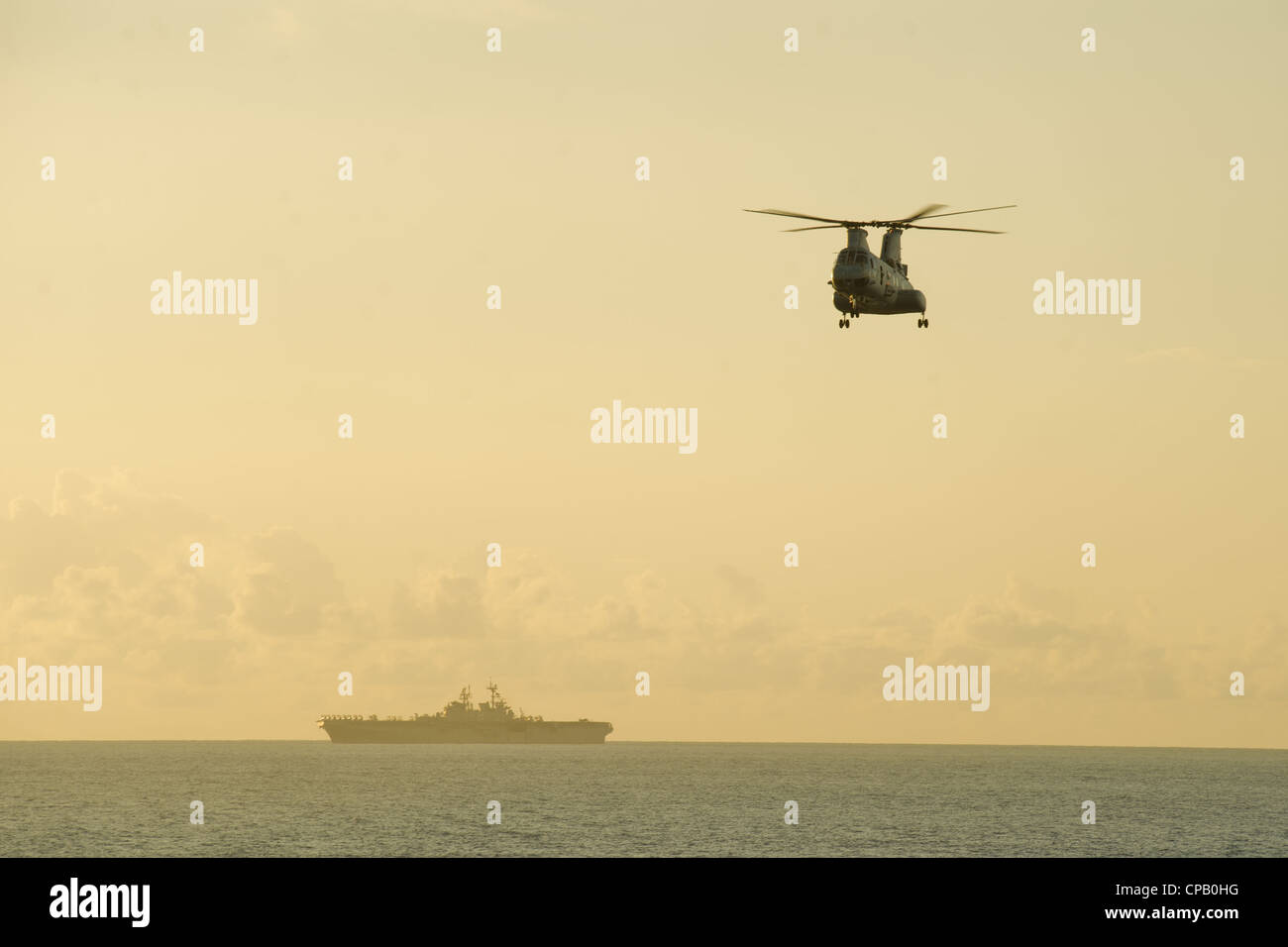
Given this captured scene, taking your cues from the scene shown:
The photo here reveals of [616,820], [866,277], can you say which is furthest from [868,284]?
[616,820]

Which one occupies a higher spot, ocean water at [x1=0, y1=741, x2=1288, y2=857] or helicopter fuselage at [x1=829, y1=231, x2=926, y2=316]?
helicopter fuselage at [x1=829, y1=231, x2=926, y2=316]

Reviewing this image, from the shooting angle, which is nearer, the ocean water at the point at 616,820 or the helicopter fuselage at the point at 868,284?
the helicopter fuselage at the point at 868,284

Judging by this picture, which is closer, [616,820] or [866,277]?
[866,277]

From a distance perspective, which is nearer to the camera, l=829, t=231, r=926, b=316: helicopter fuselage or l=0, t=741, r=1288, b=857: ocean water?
l=829, t=231, r=926, b=316: helicopter fuselage

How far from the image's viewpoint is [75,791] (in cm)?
17512

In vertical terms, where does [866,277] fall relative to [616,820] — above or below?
above

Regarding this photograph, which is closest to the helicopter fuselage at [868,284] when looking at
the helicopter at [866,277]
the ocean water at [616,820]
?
the helicopter at [866,277]

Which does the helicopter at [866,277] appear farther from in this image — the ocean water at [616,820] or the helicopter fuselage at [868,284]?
the ocean water at [616,820]

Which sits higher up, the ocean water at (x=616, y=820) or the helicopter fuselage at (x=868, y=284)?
the helicopter fuselage at (x=868, y=284)

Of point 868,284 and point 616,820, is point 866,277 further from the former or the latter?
point 616,820

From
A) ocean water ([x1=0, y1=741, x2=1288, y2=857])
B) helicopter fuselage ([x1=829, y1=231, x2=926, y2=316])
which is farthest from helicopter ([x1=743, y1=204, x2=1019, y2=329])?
ocean water ([x1=0, y1=741, x2=1288, y2=857])

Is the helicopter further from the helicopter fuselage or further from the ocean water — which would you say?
the ocean water
